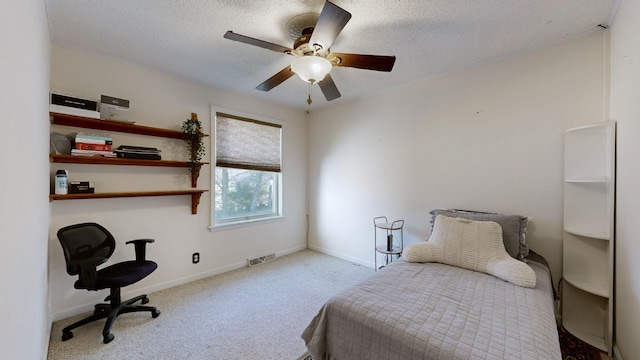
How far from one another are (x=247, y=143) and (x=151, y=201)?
1.42 meters

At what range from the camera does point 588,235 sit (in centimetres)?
191

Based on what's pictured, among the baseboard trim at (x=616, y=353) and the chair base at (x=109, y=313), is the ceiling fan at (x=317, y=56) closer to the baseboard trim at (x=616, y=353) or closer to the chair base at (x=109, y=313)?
the chair base at (x=109, y=313)

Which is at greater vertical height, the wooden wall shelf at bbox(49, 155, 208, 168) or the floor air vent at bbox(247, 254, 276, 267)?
the wooden wall shelf at bbox(49, 155, 208, 168)

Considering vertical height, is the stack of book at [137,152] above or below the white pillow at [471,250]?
above

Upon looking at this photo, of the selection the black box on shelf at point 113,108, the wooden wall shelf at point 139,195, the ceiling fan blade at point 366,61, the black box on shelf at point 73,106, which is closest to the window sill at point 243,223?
the wooden wall shelf at point 139,195

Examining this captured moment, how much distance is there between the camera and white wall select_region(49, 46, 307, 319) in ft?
7.51

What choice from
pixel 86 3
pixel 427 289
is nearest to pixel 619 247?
pixel 427 289

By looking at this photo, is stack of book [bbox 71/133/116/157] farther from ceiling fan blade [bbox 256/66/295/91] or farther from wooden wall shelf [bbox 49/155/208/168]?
ceiling fan blade [bbox 256/66/295/91]

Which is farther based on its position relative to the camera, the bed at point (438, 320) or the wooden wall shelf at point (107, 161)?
the wooden wall shelf at point (107, 161)

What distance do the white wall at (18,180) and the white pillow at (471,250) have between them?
231cm

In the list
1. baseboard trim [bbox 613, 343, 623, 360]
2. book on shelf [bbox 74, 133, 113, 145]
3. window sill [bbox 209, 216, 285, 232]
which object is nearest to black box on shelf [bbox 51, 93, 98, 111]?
book on shelf [bbox 74, 133, 113, 145]

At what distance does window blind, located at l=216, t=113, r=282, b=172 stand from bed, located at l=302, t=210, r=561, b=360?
2503 millimetres

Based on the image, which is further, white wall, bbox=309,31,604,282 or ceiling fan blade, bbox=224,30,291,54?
white wall, bbox=309,31,604,282

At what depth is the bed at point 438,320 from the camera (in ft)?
3.84
